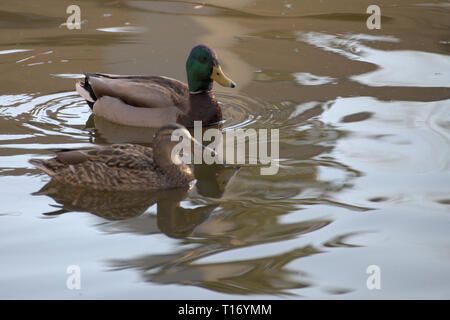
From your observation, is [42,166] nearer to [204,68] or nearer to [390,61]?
[204,68]

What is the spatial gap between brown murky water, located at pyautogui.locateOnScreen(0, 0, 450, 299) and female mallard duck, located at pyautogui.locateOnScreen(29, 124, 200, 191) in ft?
0.32

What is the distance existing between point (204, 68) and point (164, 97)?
0.48 m

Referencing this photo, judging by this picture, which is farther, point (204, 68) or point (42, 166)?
point (204, 68)

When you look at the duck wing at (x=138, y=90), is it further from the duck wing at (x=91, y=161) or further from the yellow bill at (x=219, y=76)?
the duck wing at (x=91, y=161)

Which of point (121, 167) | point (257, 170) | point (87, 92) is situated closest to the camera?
point (121, 167)

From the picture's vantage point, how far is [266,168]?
5836 mm

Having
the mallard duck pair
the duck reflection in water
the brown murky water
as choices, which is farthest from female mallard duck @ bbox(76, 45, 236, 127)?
the duck reflection in water

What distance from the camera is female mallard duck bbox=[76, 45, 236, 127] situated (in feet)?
22.6

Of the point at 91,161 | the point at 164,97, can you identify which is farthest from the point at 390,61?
the point at 91,161

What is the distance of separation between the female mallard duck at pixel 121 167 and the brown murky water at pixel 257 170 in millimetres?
97

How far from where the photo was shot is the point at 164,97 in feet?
22.7

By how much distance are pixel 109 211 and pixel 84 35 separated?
5.12 m

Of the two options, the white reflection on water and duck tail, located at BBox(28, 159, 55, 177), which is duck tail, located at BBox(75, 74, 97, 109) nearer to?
duck tail, located at BBox(28, 159, 55, 177)

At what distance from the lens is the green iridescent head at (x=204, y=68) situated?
7.00 metres
